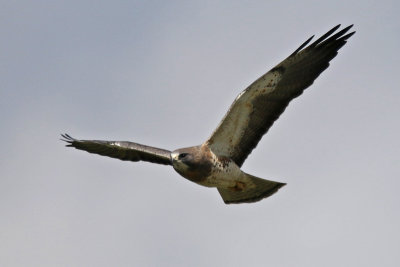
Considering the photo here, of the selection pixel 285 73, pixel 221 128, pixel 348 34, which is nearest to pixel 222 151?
pixel 221 128

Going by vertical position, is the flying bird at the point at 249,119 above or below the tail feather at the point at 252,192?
above

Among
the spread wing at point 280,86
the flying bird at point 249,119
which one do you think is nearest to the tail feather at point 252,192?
the flying bird at point 249,119

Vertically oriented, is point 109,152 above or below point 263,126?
above

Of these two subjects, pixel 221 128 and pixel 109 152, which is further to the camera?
pixel 109 152

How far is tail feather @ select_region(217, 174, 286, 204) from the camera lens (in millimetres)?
16219

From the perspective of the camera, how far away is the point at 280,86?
15406 mm

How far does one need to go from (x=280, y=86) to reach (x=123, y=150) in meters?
3.28

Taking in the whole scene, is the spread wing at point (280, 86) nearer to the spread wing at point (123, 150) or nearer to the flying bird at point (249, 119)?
the flying bird at point (249, 119)

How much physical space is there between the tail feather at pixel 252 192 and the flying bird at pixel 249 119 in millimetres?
160

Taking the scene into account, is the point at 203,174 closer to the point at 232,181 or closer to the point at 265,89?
the point at 232,181

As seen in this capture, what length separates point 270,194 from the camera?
16.4 meters

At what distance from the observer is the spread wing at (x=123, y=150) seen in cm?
1623

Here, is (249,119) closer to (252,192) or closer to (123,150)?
(252,192)

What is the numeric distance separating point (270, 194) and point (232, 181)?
2.81 ft
